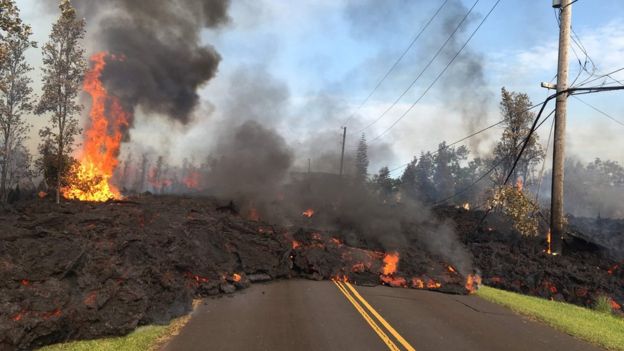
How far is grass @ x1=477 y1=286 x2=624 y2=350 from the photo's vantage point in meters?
9.00

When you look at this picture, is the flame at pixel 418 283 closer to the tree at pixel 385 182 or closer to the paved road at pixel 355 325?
the paved road at pixel 355 325

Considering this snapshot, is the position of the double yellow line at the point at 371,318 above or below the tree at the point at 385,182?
below

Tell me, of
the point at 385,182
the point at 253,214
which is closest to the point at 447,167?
the point at 385,182

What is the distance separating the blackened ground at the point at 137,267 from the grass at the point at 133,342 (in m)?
0.19

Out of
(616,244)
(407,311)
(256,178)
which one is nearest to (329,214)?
(256,178)

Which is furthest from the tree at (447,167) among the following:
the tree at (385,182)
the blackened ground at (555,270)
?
the blackened ground at (555,270)

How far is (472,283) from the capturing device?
14.9m

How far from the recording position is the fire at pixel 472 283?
14.5 metres

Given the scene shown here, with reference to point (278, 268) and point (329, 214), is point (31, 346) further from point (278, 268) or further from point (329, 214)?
point (329, 214)

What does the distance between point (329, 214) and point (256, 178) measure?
835cm

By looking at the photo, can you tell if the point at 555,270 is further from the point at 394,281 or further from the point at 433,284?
the point at 394,281

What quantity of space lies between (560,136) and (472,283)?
6117 mm

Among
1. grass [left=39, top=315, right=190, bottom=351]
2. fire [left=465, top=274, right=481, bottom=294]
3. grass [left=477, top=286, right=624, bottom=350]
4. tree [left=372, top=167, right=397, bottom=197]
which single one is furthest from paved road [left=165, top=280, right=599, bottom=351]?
tree [left=372, top=167, right=397, bottom=197]

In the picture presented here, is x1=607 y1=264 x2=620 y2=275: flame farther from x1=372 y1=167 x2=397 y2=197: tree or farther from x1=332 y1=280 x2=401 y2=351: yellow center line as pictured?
x1=372 y1=167 x2=397 y2=197: tree
